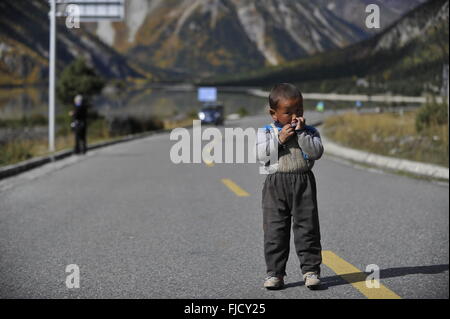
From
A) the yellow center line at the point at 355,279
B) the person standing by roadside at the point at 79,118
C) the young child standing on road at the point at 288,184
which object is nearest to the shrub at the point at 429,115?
the person standing by roadside at the point at 79,118

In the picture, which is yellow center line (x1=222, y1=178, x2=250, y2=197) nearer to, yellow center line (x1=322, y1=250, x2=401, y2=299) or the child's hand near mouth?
yellow center line (x1=322, y1=250, x2=401, y2=299)

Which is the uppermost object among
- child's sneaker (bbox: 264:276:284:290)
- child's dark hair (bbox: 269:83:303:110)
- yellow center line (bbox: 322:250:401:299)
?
child's dark hair (bbox: 269:83:303:110)

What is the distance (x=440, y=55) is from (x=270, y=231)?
1.79 meters

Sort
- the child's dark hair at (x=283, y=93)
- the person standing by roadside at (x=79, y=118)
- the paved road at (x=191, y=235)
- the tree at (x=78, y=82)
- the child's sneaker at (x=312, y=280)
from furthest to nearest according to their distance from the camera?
Answer: the tree at (x=78, y=82), the person standing by roadside at (x=79, y=118), the paved road at (x=191, y=235), the child's sneaker at (x=312, y=280), the child's dark hair at (x=283, y=93)

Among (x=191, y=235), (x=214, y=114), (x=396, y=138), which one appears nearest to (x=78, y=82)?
(x=214, y=114)

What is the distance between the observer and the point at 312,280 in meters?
2.06

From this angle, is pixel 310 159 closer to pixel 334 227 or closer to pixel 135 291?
pixel 135 291

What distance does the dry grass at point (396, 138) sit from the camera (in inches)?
598

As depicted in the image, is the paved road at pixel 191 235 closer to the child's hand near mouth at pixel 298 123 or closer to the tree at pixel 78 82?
the child's hand near mouth at pixel 298 123

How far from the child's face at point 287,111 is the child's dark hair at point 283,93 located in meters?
0.01

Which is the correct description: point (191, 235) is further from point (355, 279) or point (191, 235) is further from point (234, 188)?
point (234, 188)

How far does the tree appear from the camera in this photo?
7719cm

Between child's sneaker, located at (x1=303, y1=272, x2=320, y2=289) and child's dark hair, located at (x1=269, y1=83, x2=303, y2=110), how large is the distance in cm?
73

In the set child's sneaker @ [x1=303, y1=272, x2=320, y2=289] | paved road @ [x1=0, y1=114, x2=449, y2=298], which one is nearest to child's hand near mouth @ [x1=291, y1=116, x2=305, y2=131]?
child's sneaker @ [x1=303, y1=272, x2=320, y2=289]
